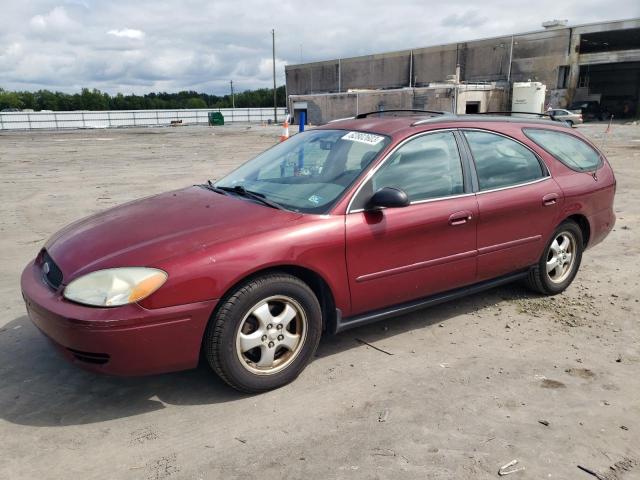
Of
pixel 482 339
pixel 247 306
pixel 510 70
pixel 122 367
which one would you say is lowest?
pixel 482 339

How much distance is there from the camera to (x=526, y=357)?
12.0 ft

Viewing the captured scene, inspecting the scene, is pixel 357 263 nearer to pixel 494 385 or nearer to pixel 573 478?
pixel 494 385

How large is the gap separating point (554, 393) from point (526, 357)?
1.58ft

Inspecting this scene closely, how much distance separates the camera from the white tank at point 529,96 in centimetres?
4572

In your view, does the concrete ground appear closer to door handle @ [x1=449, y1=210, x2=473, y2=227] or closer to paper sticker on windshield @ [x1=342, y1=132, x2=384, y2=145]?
door handle @ [x1=449, y1=210, x2=473, y2=227]

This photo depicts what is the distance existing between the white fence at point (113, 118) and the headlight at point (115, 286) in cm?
5924

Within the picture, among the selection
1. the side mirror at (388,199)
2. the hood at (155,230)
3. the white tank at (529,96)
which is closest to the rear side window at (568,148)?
the side mirror at (388,199)

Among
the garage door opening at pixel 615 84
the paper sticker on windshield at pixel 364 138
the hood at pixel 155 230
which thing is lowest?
the hood at pixel 155 230

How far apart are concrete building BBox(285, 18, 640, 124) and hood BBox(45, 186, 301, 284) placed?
4265 centimetres

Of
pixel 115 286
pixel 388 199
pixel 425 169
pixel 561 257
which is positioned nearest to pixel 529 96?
pixel 561 257

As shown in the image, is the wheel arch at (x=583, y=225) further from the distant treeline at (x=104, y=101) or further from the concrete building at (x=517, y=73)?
the distant treeline at (x=104, y=101)

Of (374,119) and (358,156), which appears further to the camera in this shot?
(374,119)

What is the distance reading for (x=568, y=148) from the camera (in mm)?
4891

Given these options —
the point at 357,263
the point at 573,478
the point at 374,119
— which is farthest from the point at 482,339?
the point at 374,119
